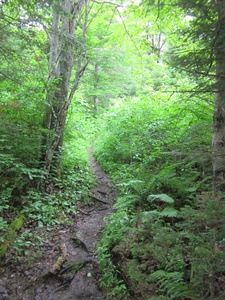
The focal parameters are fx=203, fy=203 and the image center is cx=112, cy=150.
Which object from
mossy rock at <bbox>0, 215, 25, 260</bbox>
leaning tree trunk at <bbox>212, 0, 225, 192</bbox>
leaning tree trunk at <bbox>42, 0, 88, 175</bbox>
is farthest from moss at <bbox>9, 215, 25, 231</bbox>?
leaning tree trunk at <bbox>212, 0, 225, 192</bbox>

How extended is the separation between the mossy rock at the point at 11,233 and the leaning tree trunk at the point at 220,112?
4.15 meters

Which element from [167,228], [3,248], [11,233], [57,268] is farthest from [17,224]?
[167,228]

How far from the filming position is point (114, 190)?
7.90 m

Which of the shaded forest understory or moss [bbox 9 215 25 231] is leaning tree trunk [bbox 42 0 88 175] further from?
moss [bbox 9 215 25 231]

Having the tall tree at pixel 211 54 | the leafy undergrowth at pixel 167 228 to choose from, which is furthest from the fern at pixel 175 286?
the tall tree at pixel 211 54

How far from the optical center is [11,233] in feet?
14.6

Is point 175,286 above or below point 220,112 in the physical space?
below

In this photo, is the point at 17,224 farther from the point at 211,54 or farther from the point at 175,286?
the point at 211,54

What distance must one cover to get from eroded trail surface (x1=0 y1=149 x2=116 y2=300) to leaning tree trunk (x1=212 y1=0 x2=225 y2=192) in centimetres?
288

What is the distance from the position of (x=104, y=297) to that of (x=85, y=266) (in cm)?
81

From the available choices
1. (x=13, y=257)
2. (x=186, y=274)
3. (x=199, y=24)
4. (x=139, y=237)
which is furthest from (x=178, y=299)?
(x=199, y=24)

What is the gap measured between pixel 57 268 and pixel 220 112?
4.23 m

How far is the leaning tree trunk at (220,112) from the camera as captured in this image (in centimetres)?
292

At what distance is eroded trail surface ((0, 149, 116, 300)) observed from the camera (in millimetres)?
3436
